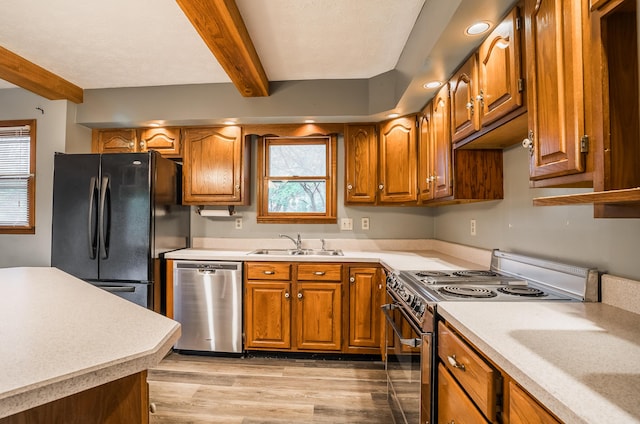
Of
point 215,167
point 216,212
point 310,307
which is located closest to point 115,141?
point 215,167

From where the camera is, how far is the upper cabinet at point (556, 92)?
0.93 meters

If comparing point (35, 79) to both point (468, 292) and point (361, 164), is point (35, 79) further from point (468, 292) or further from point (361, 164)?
point (468, 292)

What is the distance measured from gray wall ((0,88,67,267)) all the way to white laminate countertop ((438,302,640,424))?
3.44m

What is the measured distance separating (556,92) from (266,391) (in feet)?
7.34

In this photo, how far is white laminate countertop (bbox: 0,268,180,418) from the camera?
1.91ft

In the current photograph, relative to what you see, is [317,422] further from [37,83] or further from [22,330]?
[37,83]

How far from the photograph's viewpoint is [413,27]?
1.94 meters

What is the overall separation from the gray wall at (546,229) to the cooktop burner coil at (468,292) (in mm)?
409

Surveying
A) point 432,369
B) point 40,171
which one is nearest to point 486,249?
point 432,369

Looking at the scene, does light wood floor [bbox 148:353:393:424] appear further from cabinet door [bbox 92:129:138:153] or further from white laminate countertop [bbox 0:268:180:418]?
cabinet door [bbox 92:129:138:153]

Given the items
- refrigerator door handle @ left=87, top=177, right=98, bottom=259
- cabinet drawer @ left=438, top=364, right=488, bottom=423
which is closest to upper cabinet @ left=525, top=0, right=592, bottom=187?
cabinet drawer @ left=438, top=364, right=488, bottom=423

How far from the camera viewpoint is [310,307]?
2553 millimetres

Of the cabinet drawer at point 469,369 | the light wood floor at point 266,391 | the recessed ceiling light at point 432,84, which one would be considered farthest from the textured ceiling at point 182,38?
the light wood floor at point 266,391

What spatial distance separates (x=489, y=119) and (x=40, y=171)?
12.0 feet
